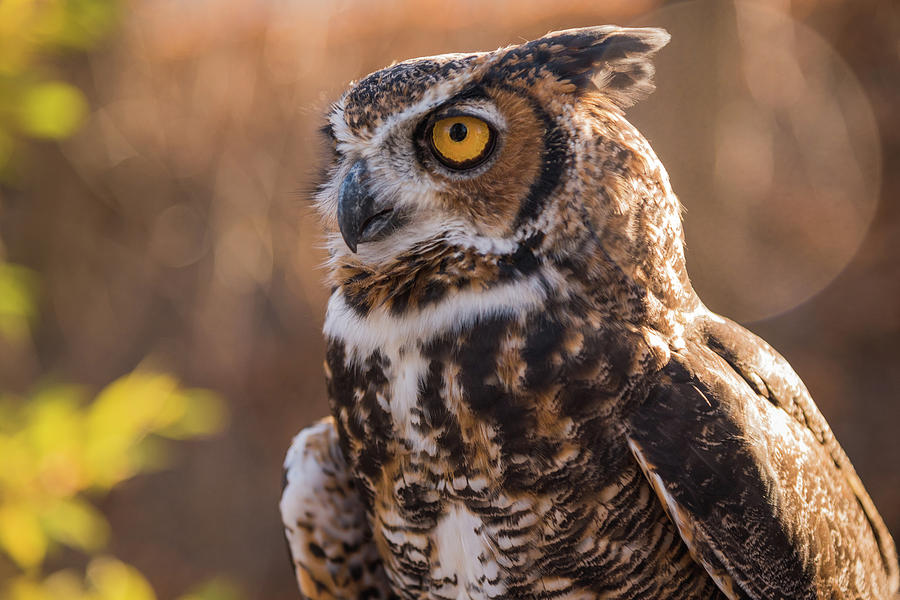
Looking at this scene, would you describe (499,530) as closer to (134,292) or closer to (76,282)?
(134,292)

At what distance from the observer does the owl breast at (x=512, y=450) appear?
0.93m

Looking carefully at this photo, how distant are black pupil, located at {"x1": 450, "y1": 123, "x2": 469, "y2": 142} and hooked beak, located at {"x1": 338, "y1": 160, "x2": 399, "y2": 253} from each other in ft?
0.48

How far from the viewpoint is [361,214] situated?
101 centimetres

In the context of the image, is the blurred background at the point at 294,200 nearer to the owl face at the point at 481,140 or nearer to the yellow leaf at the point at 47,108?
the yellow leaf at the point at 47,108

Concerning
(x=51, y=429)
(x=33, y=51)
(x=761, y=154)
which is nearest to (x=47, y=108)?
(x=33, y=51)

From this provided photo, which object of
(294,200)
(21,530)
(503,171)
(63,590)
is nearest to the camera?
(503,171)

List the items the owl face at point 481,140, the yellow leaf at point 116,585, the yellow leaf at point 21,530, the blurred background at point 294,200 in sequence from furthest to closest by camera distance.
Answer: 1. the blurred background at point 294,200
2. the yellow leaf at point 116,585
3. the yellow leaf at point 21,530
4. the owl face at point 481,140

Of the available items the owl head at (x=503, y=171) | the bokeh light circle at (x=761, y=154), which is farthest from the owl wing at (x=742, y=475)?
the bokeh light circle at (x=761, y=154)

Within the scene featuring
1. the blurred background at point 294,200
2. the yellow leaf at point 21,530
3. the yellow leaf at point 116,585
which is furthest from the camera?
the blurred background at point 294,200

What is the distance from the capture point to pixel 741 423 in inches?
38.4

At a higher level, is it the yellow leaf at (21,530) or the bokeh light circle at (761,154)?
the bokeh light circle at (761,154)

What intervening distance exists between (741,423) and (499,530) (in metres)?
0.40

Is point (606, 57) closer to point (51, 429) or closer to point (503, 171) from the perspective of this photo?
point (503, 171)

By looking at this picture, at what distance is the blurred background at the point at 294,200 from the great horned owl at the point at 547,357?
3080 millimetres
